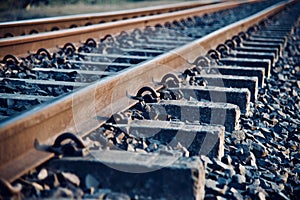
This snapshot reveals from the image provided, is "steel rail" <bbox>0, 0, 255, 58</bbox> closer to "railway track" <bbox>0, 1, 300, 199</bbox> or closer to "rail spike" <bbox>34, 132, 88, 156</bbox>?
"railway track" <bbox>0, 1, 300, 199</bbox>

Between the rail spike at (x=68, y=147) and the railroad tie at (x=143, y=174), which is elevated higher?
the rail spike at (x=68, y=147)

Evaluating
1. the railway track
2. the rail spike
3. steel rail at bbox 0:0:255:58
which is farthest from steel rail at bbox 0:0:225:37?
the rail spike

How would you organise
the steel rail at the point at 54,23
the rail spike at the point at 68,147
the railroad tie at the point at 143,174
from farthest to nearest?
the steel rail at the point at 54,23 → the rail spike at the point at 68,147 → the railroad tie at the point at 143,174

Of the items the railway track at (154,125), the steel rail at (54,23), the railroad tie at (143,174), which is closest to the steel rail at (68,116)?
the railway track at (154,125)

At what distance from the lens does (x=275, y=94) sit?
5.45 metres

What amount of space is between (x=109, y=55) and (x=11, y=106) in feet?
8.74

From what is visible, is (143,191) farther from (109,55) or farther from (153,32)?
(153,32)

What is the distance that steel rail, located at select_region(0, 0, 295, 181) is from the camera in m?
2.67

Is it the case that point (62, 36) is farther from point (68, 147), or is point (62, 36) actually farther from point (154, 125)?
point (68, 147)

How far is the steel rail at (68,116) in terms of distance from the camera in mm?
2665

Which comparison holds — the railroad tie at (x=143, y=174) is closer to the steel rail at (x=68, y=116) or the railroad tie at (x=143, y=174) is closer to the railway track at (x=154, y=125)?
the railway track at (x=154, y=125)

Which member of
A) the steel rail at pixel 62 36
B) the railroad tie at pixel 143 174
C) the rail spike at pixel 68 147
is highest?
the steel rail at pixel 62 36

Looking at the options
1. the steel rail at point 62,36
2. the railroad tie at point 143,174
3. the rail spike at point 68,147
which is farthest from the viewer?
the steel rail at point 62,36

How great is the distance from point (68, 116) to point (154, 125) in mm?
581
